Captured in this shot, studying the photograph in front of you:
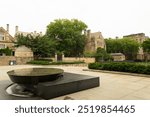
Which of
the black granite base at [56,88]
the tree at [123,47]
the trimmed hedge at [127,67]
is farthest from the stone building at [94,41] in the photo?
the black granite base at [56,88]

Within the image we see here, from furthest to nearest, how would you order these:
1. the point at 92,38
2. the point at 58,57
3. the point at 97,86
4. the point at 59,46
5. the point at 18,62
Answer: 1. the point at 92,38
2. the point at 59,46
3. the point at 58,57
4. the point at 18,62
5. the point at 97,86

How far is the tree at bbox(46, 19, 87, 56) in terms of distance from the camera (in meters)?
36.4

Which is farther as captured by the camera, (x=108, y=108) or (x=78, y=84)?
(x=78, y=84)

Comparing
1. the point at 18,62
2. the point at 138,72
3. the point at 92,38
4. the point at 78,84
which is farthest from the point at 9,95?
the point at 92,38

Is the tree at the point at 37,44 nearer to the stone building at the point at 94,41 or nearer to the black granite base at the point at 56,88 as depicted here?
the stone building at the point at 94,41

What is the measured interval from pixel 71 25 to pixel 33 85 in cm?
3434

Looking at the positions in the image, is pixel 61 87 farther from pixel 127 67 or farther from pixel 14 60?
pixel 14 60

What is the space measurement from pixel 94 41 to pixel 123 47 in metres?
11.0

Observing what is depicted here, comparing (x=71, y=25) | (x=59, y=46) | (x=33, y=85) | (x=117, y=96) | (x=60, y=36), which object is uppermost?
(x=71, y=25)

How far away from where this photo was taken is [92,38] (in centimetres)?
4644

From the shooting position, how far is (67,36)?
120 ft

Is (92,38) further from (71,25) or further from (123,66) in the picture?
(123,66)

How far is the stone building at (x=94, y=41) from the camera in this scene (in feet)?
150

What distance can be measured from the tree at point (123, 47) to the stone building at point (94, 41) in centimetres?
376
